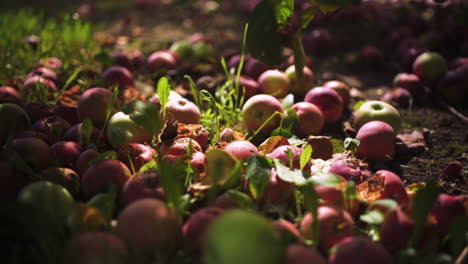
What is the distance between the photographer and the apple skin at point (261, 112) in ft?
6.81

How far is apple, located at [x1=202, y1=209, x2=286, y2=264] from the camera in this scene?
34.0 inches

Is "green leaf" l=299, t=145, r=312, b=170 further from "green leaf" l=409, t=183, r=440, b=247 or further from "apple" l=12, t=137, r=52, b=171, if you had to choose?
"apple" l=12, t=137, r=52, b=171

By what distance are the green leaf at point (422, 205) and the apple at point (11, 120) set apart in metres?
1.63

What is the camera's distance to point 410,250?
111 cm

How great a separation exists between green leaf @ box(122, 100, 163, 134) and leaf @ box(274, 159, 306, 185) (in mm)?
497

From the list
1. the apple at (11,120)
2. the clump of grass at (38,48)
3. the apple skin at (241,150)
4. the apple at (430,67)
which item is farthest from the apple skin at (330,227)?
the clump of grass at (38,48)

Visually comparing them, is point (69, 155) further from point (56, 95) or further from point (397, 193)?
point (397, 193)

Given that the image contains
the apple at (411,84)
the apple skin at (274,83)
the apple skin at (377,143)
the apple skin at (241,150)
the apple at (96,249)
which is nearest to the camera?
the apple at (96,249)

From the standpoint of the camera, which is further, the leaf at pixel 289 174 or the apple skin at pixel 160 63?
the apple skin at pixel 160 63

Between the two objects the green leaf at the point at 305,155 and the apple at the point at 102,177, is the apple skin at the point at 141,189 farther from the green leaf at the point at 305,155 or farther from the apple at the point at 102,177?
the green leaf at the point at 305,155

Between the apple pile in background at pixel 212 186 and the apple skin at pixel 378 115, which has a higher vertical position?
the apple pile in background at pixel 212 186

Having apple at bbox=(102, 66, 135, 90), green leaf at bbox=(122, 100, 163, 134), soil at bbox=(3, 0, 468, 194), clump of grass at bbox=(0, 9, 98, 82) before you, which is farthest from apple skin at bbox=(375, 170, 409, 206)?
clump of grass at bbox=(0, 9, 98, 82)

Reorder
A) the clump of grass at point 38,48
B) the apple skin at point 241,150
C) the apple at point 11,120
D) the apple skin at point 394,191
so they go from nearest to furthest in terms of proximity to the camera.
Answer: the apple skin at point 394,191 → the apple skin at point 241,150 → the apple at point 11,120 → the clump of grass at point 38,48

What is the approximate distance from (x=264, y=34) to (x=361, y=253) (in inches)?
44.0
